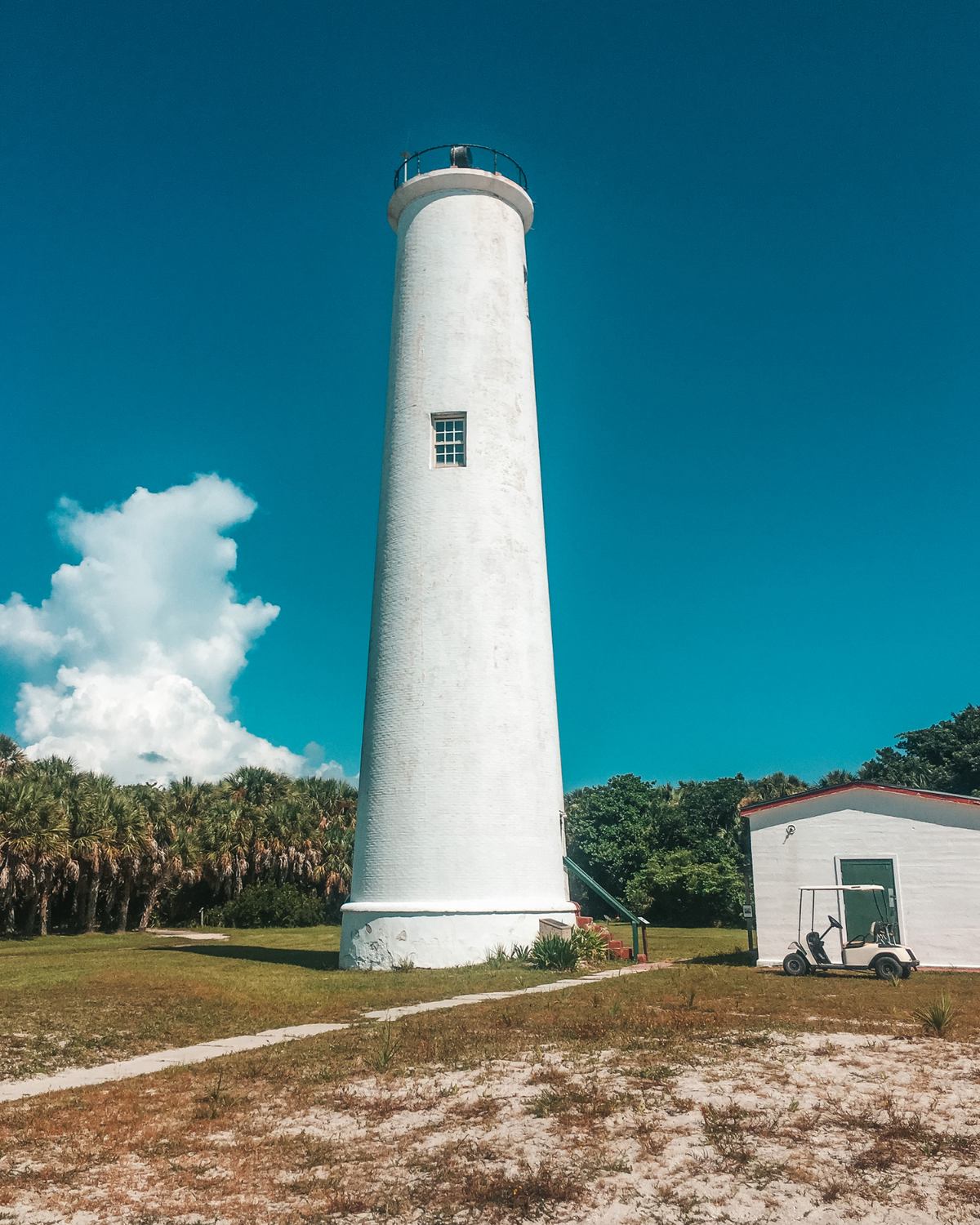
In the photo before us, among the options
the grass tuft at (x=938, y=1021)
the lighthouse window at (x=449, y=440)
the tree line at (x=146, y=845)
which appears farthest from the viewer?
the tree line at (x=146, y=845)

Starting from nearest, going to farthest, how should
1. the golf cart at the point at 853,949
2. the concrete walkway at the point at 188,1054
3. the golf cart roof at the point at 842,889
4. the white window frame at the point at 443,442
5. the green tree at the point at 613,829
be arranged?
the concrete walkway at the point at 188,1054
the golf cart at the point at 853,949
the golf cart roof at the point at 842,889
the white window frame at the point at 443,442
the green tree at the point at 613,829

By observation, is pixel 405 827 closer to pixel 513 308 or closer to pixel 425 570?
pixel 425 570

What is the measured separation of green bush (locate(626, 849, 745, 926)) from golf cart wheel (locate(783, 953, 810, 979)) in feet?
72.5

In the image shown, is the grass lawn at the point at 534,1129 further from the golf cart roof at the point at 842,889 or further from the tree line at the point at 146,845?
the tree line at the point at 146,845

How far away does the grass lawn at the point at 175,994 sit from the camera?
10164 millimetres

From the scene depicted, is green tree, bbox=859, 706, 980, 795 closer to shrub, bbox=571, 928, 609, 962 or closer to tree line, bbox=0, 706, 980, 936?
tree line, bbox=0, 706, 980, 936

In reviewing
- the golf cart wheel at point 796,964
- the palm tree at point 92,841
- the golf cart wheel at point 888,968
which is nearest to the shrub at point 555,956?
the golf cart wheel at point 796,964

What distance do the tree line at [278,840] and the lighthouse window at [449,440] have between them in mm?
21414

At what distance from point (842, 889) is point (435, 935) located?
7618 mm

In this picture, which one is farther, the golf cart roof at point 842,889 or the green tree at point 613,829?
the green tree at point 613,829

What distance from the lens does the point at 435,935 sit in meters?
17.6

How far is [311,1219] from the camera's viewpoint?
16.0 feet

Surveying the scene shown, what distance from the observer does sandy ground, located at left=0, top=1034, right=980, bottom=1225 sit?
16.3 feet

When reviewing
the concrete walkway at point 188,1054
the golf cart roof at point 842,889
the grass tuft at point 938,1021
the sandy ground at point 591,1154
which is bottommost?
the concrete walkway at point 188,1054
